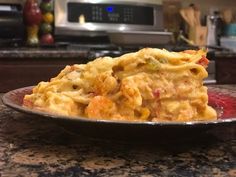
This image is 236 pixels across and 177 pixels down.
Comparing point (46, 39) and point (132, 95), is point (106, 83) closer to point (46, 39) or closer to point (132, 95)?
point (132, 95)

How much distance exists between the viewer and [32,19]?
2574 millimetres

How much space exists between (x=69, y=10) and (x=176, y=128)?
7.29 feet

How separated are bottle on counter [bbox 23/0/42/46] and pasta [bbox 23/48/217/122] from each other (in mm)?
1945

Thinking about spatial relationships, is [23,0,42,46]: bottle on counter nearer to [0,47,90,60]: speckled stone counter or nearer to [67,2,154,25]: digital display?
[67,2,154,25]: digital display

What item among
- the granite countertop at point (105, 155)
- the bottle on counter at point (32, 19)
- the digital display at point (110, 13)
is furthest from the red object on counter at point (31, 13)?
the granite countertop at point (105, 155)

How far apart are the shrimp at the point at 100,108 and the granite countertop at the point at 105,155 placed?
48 mm

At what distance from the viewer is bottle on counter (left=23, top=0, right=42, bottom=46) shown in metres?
2.56

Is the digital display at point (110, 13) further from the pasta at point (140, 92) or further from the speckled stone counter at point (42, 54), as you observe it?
the pasta at point (140, 92)

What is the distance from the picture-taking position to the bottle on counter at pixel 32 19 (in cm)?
256

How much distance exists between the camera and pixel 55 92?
0.71 metres

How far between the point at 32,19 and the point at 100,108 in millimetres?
2053

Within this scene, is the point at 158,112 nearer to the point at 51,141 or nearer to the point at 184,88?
the point at 184,88

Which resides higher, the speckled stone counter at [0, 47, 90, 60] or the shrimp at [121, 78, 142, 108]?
the shrimp at [121, 78, 142, 108]

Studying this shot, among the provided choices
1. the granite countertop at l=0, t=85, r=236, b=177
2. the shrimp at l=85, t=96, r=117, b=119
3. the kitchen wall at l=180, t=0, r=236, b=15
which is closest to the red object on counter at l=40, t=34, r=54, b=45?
the kitchen wall at l=180, t=0, r=236, b=15
